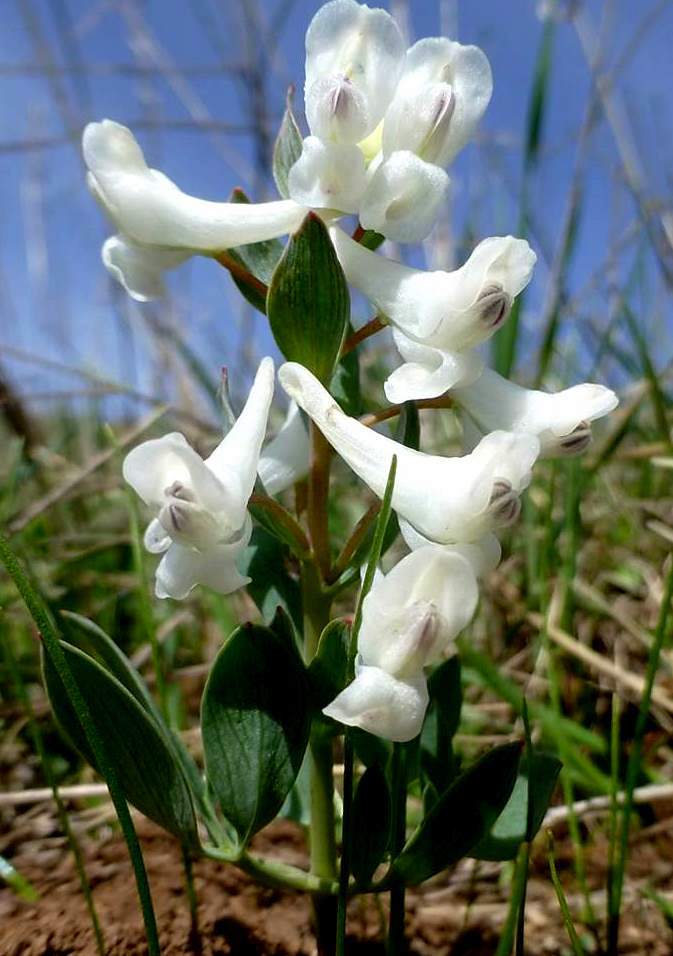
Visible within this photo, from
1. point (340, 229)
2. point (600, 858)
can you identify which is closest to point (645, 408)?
point (600, 858)

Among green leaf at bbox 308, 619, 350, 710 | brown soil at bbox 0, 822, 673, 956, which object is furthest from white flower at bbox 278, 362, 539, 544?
brown soil at bbox 0, 822, 673, 956

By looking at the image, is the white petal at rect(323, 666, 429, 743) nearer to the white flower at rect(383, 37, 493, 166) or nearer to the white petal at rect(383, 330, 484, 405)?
the white petal at rect(383, 330, 484, 405)

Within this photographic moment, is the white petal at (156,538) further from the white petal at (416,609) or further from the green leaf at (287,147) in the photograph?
the green leaf at (287,147)

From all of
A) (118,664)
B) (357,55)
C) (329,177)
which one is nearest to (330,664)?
(118,664)

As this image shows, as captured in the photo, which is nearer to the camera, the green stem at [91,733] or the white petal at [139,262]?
the green stem at [91,733]

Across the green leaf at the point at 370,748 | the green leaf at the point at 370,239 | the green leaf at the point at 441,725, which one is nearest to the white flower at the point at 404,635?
the green leaf at the point at 370,748

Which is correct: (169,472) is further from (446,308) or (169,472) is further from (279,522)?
(446,308)
